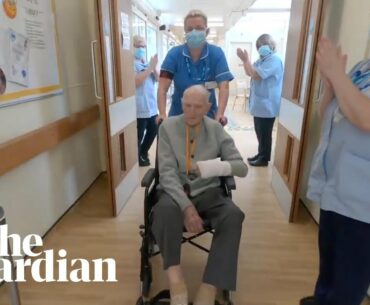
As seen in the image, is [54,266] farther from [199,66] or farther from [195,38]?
[195,38]

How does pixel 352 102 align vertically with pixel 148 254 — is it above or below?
above

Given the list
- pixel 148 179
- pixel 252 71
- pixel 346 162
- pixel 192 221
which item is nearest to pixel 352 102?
pixel 346 162

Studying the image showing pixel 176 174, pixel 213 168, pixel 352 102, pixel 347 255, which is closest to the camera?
pixel 352 102

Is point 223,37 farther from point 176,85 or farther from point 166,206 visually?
point 166,206

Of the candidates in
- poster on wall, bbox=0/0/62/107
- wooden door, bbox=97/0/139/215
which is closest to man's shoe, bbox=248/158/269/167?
wooden door, bbox=97/0/139/215

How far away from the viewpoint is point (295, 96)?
99.0 inches

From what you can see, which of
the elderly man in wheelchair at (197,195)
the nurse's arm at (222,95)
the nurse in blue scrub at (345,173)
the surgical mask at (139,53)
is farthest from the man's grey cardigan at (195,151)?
the surgical mask at (139,53)

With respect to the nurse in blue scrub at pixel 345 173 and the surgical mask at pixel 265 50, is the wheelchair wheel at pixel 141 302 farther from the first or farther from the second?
the surgical mask at pixel 265 50

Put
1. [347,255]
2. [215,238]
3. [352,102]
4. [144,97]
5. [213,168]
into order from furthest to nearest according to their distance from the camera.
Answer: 1. [144,97]
2. [213,168]
3. [215,238]
4. [347,255]
5. [352,102]

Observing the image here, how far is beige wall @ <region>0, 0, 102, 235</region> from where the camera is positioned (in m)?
1.83

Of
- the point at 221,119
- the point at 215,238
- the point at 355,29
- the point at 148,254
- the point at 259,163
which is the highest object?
the point at 355,29

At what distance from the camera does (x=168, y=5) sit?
6574 millimetres

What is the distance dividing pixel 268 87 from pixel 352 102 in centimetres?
274

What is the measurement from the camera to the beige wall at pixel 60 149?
71.9 inches
